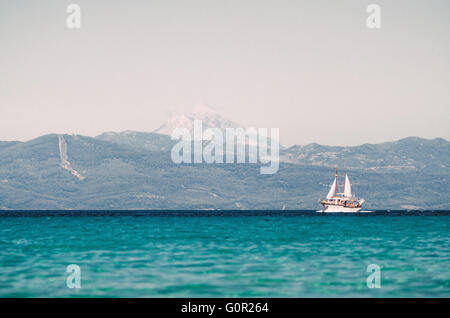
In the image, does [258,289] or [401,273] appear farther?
[401,273]

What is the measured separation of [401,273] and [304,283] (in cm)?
939

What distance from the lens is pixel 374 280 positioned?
4656 centimetres

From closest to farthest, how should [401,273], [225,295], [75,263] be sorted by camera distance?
[225,295], [401,273], [75,263]

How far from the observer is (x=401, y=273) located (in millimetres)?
51344

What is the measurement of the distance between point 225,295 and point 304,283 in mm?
6955

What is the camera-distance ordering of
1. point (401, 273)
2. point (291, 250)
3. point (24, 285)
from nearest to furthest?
point (24, 285) → point (401, 273) → point (291, 250)
